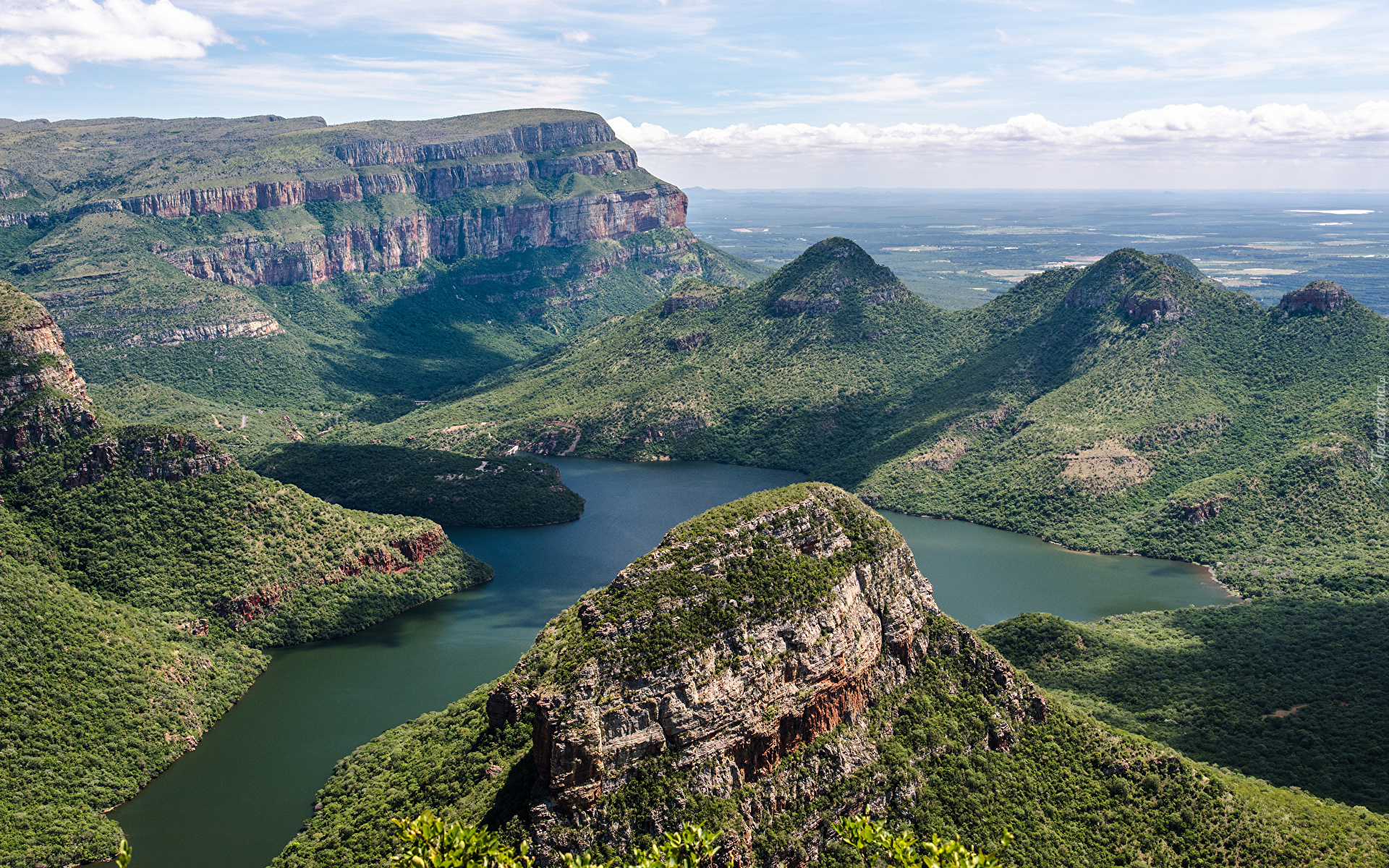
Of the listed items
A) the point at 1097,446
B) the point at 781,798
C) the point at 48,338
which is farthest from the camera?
the point at 1097,446

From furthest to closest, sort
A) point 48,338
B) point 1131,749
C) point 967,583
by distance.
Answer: point 967,583 → point 48,338 → point 1131,749

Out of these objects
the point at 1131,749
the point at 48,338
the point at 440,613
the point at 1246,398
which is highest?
the point at 48,338

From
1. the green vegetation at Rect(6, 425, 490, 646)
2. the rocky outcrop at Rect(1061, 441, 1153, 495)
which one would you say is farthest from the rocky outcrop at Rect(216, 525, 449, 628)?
the rocky outcrop at Rect(1061, 441, 1153, 495)

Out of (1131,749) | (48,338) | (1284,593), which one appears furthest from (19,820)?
(1284,593)

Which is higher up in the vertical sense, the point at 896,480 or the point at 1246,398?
the point at 1246,398

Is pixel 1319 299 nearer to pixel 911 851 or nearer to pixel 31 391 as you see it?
pixel 911 851

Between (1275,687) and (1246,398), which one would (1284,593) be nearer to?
(1275,687)

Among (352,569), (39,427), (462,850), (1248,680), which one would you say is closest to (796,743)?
(462,850)

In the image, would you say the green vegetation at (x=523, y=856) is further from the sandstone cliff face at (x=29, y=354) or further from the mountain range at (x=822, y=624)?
the sandstone cliff face at (x=29, y=354)
